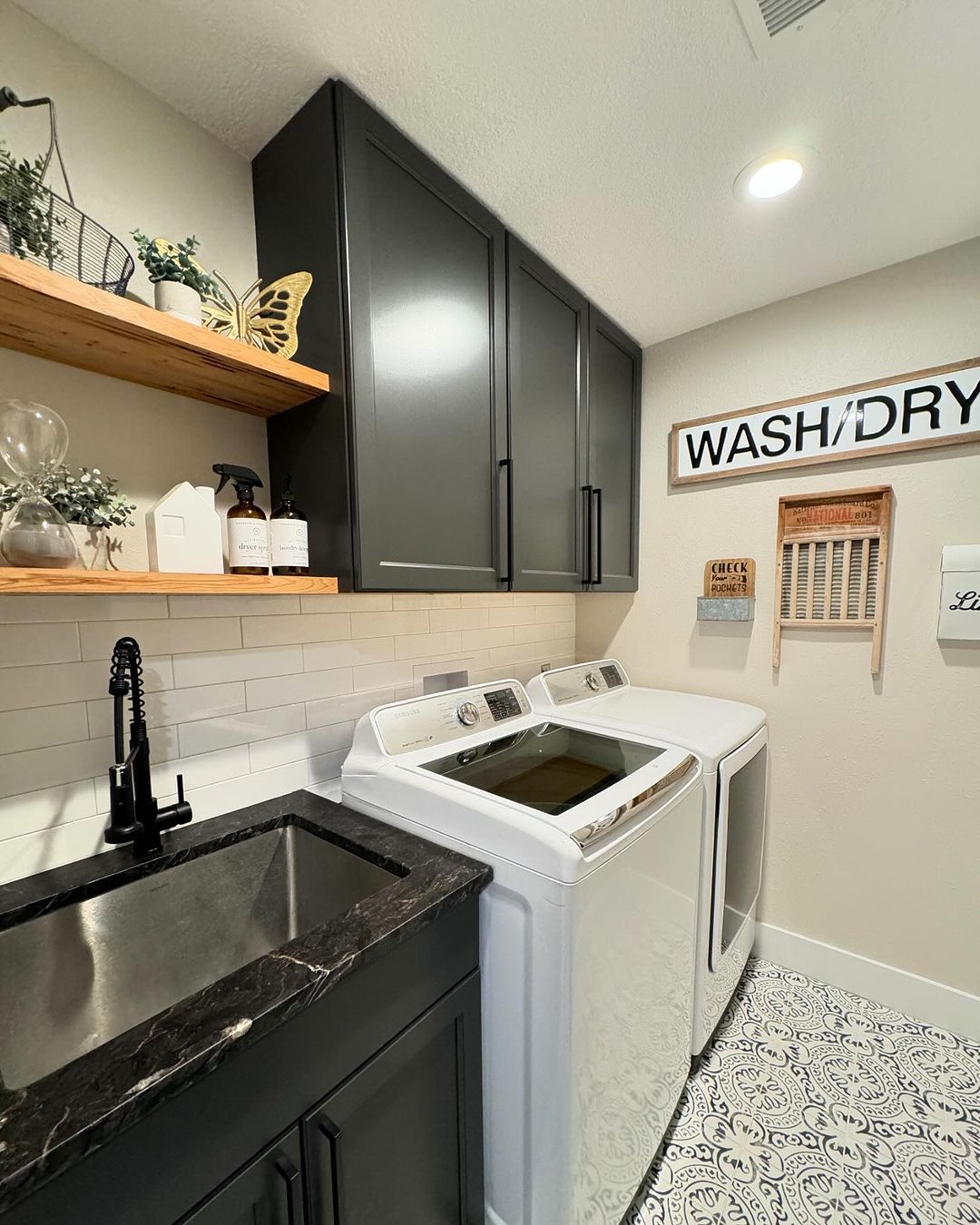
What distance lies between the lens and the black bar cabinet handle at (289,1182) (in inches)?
25.6

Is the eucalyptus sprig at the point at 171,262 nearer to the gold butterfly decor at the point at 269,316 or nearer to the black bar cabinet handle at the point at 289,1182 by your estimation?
the gold butterfly decor at the point at 269,316

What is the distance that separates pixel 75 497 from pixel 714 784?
1.54 metres

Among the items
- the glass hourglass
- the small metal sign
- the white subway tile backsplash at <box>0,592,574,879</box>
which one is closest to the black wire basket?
the glass hourglass

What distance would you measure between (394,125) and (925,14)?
992 millimetres

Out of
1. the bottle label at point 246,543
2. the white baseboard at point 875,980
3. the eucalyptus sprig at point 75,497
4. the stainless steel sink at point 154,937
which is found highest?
the eucalyptus sprig at point 75,497

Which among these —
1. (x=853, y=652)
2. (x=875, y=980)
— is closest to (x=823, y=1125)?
(x=875, y=980)

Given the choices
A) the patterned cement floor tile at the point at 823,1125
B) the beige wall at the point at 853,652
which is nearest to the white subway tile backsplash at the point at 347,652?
the beige wall at the point at 853,652

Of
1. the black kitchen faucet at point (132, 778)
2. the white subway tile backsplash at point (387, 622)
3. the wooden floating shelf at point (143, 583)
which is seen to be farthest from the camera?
the white subway tile backsplash at point (387, 622)

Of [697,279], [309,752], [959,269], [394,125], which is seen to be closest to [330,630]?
[309,752]

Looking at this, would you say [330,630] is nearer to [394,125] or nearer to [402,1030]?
[402,1030]

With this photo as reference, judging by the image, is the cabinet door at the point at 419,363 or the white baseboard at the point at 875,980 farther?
the white baseboard at the point at 875,980

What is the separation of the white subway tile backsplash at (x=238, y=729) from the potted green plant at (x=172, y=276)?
838 mm

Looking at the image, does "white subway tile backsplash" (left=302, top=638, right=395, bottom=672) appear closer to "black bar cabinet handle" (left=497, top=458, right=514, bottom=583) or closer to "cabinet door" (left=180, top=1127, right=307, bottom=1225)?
"black bar cabinet handle" (left=497, top=458, right=514, bottom=583)

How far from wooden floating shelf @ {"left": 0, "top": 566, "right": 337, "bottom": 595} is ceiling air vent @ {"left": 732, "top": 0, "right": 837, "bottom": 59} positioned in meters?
1.26
